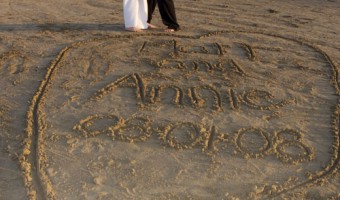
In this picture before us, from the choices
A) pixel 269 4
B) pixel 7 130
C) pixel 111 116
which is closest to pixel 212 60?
pixel 111 116

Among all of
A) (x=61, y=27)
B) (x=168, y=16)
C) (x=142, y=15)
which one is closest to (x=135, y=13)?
(x=142, y=15)

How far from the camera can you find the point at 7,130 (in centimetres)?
313

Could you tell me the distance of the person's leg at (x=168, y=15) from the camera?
5.57 meters

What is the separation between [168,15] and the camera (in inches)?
219

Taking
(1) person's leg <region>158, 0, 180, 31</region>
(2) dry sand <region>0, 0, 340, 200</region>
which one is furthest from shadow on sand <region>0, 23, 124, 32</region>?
(1) person's leg <region>158, 0, 180, 31</region>

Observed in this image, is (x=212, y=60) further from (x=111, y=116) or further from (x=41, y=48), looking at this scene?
(x=41, y=48)

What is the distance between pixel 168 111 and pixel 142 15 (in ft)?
7.97

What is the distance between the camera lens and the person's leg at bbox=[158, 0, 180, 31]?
5.57m

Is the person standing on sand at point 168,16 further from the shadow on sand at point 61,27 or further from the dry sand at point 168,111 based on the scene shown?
the shadow on sand at point 61,27

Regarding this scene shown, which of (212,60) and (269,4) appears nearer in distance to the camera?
(212,60)

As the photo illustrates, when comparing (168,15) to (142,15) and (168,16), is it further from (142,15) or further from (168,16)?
(142,15)

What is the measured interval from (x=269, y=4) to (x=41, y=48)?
14.7 ft

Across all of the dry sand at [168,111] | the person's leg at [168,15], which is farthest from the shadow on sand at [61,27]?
the person's leg at [168,15]

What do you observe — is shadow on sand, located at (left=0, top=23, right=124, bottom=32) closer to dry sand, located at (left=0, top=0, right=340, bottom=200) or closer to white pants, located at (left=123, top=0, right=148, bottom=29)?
dry sand, located at (left=0, top=0, right=340, bottom=200)
